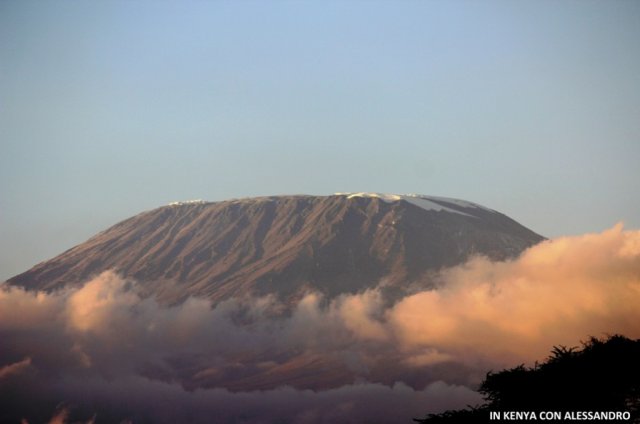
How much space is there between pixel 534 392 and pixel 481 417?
10.8 feet

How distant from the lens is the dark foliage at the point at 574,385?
49.0 metres

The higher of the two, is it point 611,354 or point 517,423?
point 611,354

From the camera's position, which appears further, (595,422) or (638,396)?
(638,396)

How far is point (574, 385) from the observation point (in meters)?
50.8

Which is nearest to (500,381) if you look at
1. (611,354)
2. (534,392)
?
(534,392)

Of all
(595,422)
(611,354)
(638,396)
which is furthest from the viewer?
(611,354)

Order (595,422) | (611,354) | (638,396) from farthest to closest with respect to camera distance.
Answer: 1. (611,354)
2. (638,396)
3. (595,422)

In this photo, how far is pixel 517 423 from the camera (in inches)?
Result: 1842

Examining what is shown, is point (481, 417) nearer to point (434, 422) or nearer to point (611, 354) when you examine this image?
point (434, 422)

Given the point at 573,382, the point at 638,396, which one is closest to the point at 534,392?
the point at 573,382

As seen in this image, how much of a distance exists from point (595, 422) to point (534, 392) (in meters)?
6.25

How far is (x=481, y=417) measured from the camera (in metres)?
50.2

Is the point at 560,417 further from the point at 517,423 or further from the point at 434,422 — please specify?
the point at 434,422

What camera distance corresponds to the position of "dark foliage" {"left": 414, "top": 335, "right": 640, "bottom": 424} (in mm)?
49000
